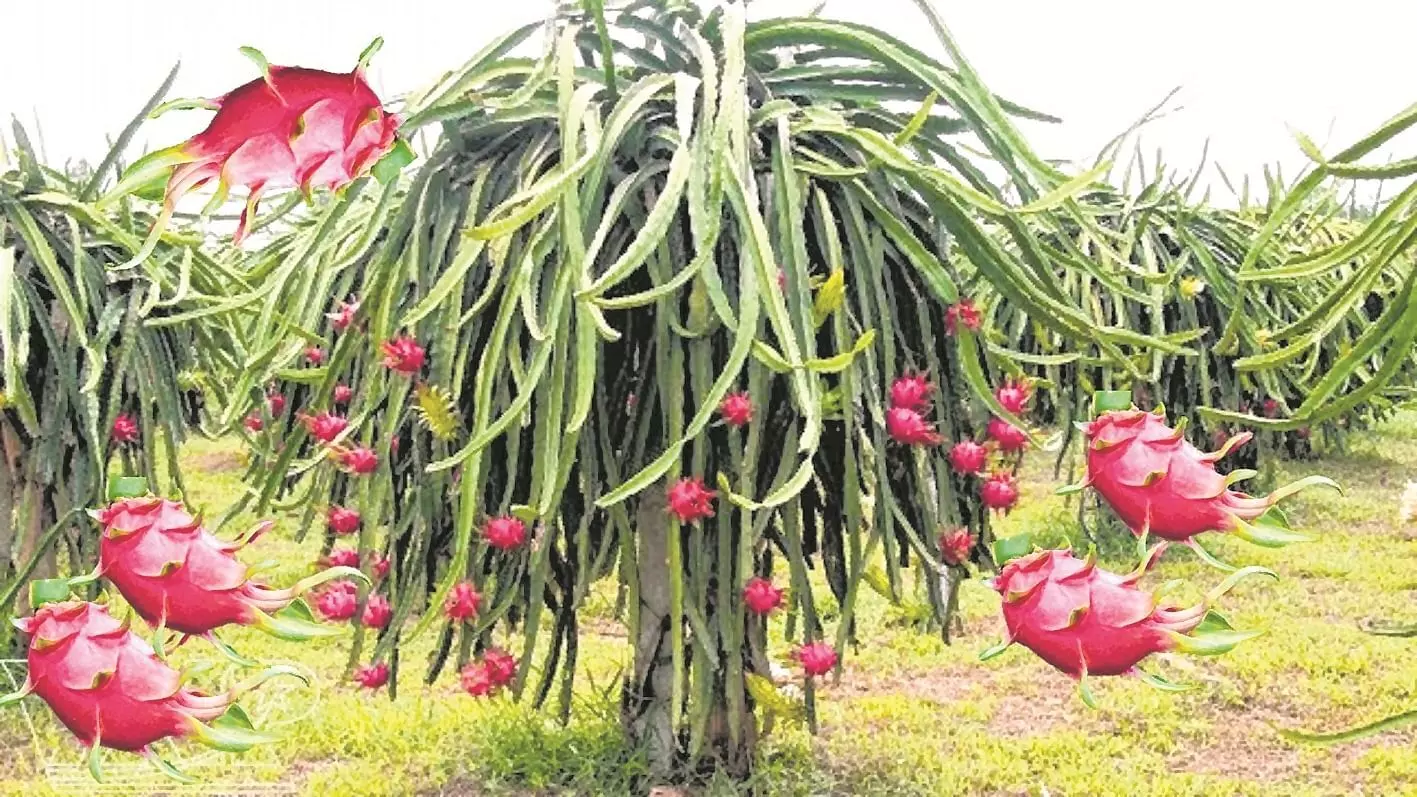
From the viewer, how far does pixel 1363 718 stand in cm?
372

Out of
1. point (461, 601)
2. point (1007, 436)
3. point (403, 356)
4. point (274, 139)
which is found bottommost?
point (461, 601)

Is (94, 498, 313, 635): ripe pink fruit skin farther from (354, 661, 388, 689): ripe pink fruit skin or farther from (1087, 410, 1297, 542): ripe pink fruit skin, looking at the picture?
(354, 661, 388, 689): ripe pink fruit skin

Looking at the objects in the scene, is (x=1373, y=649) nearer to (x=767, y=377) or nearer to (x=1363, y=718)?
(x=1363, y=718)

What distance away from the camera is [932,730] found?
3584 mm

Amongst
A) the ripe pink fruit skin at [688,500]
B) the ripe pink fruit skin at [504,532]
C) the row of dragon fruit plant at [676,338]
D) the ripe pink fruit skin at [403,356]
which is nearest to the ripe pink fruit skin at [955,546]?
the row of dragon fruit plant at [676,338]

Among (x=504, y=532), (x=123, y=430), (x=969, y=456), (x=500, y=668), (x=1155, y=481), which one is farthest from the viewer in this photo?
(x=123, y=430)

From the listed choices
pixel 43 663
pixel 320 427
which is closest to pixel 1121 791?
pixel 320 427

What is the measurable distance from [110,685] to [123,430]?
7.36ft

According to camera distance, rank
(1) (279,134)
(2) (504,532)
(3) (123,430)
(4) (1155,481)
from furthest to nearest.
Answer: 1. (3) (123,430)
2. (2) (504,532)
3. (4) (1155,481)
4. (1) (279,134)

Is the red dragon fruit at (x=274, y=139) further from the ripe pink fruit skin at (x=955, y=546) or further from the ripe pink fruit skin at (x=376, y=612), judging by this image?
the ripe pink fruit skin at (x=955, y=546)

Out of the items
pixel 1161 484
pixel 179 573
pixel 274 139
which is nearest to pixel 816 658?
pixel 1161 484


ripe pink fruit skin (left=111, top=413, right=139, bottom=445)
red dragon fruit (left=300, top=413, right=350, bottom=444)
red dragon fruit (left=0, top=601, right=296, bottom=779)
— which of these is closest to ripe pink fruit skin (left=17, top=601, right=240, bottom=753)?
red dragon fruit (left=0, top=601, right=296, bottom=779)

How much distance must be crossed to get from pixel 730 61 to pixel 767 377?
45 cm

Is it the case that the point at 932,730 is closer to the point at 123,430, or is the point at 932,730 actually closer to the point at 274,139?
the point at 123,430
